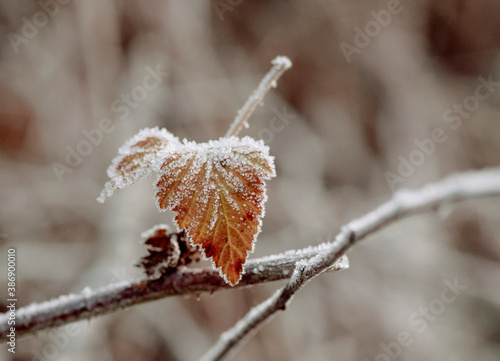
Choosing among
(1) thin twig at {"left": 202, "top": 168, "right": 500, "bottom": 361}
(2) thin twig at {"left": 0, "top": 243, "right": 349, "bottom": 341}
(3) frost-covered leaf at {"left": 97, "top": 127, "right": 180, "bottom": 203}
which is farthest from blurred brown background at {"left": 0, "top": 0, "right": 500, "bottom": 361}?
(1) thin twig at {"left": 202, "top": 168, "right": 500, "bottom": 361}

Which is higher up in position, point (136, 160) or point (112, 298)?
point (136, 160)

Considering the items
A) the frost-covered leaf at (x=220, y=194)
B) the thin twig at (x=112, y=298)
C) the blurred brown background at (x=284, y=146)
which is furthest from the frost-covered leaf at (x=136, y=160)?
the blurred brown background at (x=284, y=146)

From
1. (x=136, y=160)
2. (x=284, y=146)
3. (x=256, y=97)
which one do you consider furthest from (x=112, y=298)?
(x=284, y=146)

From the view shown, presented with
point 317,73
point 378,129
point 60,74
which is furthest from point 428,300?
point 60,74

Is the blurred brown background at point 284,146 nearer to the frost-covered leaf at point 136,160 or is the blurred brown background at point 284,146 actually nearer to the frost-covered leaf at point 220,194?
the frost-covered leaf at point 136,160

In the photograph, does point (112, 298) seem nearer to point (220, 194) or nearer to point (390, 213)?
point (220, 194)
